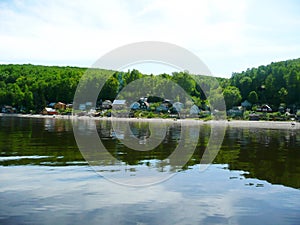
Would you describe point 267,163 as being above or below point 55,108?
below

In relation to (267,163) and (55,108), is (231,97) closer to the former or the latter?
(55,108)

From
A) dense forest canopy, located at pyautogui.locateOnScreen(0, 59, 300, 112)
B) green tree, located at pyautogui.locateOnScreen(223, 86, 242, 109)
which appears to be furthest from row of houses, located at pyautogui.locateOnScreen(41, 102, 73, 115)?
green tree, located at pyautogui.locateOnScreen(223, 86, 242, 109)

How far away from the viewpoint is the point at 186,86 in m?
105

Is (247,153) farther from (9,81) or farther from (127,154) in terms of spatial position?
(9,81)

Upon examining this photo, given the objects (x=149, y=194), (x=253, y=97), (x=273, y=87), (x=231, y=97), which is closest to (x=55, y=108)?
(x=231, y=97)

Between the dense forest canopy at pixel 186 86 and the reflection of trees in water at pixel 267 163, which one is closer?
the reflection of trees in water at pixel 267 163

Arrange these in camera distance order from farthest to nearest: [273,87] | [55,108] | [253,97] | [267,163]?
[55,108] < [253,97] < [273,87] < [267,163]

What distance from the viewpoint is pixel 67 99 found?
133000 mm

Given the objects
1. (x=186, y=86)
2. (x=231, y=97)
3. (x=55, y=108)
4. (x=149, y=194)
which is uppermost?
(x=186, y=86)

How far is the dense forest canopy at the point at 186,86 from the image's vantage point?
102062 mm

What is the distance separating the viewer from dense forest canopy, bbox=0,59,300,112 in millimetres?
102062

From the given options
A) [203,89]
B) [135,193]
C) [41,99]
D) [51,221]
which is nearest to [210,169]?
[135,193]

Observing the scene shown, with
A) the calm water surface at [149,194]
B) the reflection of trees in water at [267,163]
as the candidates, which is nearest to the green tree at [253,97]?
the reflection of trees in water at [267,163]

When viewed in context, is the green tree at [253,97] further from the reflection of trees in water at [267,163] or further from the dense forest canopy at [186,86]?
the reflection of trees in water at [267,163]
